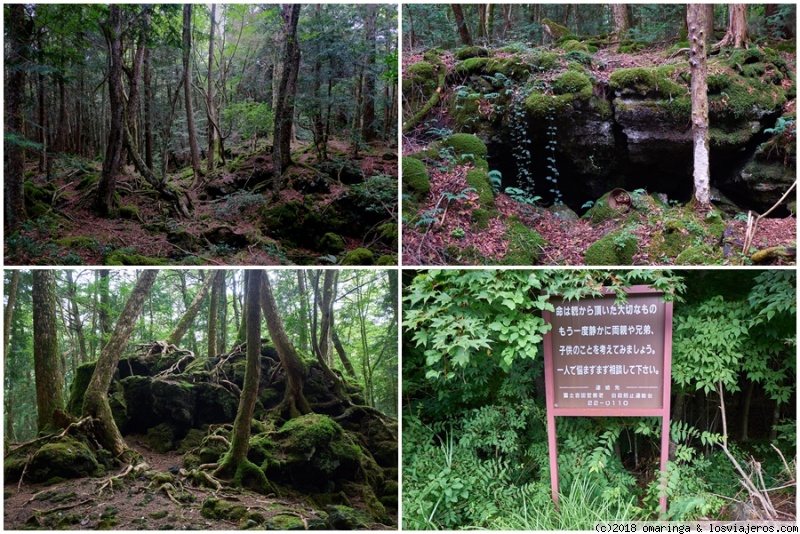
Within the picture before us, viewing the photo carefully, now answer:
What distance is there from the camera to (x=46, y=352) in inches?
180

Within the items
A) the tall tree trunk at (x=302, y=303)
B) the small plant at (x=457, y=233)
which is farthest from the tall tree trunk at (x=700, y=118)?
the tall tree trunk at (x=302, y=303)

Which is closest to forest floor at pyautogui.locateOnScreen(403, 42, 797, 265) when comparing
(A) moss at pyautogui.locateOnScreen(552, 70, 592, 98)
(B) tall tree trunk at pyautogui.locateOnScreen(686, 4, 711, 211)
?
(A) moss at pyautogui.locateOnScreen(552, 70, 592, 98)

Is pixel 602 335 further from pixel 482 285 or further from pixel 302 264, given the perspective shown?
pixel 302 264

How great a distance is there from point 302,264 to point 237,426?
1.89m

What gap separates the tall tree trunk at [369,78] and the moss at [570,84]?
2.31 metres

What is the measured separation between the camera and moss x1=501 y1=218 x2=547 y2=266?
4633mm

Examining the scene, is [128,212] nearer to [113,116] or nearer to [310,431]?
[113,116]

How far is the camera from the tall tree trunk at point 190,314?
17.9 ft

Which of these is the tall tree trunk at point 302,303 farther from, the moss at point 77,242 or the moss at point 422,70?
the moss at point 422,70

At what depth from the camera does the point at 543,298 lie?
3.84 m

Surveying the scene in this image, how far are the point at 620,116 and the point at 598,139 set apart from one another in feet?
1.22

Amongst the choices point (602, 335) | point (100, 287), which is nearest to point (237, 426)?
point (100, 287)

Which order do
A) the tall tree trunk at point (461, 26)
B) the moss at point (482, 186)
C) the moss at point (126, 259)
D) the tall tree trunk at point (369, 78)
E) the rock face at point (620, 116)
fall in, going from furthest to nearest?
the tall tree trunk at point (461, 26) → the rock face at point (620, 116) → the tall tree trunk at point (369, 78) → the moss at point (482, 186) → the moss at point (126, 259)

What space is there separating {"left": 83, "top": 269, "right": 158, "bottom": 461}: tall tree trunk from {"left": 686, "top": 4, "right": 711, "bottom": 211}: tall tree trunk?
636 centimetres
